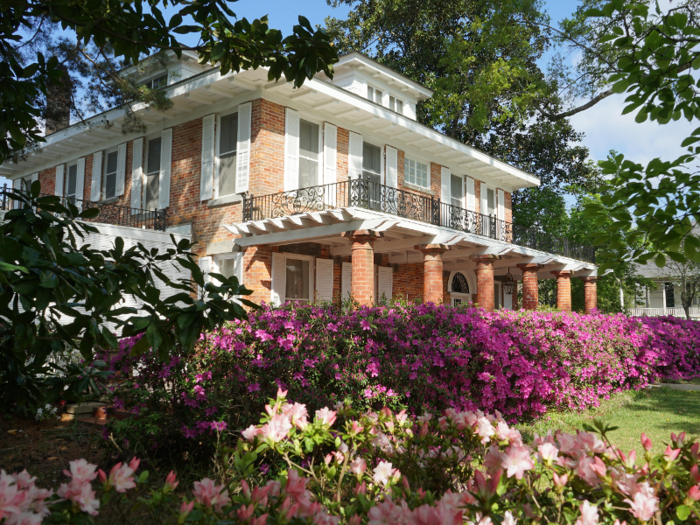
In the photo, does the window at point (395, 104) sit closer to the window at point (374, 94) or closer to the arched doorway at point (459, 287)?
the window at point (374, 94)

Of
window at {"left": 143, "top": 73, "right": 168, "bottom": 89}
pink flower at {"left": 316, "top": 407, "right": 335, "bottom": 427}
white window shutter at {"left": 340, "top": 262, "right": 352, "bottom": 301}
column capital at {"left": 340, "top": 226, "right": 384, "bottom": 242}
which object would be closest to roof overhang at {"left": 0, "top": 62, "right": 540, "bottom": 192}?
window at {"left": 143, "top": 73, "right": 168, "bottom": 89}

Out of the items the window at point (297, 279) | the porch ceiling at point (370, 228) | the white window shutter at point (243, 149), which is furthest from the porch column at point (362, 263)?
the white window shutter at point (243, 149)

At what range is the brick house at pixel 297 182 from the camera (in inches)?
539

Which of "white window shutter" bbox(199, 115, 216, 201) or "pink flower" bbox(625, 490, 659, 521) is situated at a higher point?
"white window shutter" bbox(199, 115, 216, 201)

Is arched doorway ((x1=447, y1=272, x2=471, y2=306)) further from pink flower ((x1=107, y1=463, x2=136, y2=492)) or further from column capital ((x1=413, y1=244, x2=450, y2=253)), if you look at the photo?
pink flower ((x1=107, y1=463, x2=136, y2=492))

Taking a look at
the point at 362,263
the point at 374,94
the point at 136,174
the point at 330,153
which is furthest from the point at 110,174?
the point at 362,263

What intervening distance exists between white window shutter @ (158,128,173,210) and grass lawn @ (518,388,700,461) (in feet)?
39.5

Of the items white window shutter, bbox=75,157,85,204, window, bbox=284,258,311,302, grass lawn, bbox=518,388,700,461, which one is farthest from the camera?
white window shutter, bbox=75,157,85,204

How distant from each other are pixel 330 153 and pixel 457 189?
6.72 metres

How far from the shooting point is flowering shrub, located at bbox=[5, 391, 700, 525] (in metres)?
1.59

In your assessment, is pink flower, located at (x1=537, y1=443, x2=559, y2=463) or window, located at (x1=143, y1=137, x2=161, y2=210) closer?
pink flower, located at (x1=537, y1=443, x2=559, y2=463)

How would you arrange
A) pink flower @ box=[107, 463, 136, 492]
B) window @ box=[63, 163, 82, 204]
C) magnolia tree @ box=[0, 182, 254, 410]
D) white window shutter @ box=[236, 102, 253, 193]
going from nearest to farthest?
pink flower @ box=[107, 463, 136, 492] → magnolia tree @ box=[0, 182, 254, 410] → white window shutter @ box=[236, 102, 253, 193] → window @ box=[63, 163, 82, 204]

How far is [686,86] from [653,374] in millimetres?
10701

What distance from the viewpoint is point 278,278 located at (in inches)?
575
